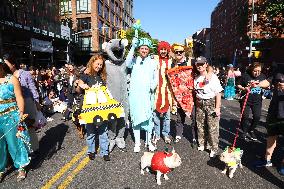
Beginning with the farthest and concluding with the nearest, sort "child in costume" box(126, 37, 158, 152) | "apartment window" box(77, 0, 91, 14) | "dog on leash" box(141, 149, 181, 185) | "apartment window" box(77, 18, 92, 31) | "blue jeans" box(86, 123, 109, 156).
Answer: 1. "apartment window" box(77, 18, 92, 31)
2. "apartment window" box(77, 0, 91, 14)
3. "child in costume" box(126, 37, 158, 152)
4. "blue jeans" box(86, 123, 109, 156)
5. "dog on leash" box(141, 149, 181, 185)

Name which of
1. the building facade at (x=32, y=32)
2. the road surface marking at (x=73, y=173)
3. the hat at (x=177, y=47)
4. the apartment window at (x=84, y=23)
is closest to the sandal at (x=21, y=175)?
the road surface marking at (x=73, y=173)

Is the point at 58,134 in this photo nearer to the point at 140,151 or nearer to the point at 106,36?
the point at 140,151

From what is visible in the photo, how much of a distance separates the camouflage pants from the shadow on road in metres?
2.97

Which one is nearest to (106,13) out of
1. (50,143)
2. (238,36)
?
(238,36)

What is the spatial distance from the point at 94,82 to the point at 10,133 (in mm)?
1610

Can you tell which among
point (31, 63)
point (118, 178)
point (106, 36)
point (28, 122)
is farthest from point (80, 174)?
point (106, 36)

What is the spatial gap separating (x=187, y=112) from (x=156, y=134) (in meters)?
0.90

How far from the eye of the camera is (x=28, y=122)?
5.28 meters

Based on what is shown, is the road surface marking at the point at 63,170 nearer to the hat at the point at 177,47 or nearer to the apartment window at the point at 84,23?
the hat at the point at 177,47

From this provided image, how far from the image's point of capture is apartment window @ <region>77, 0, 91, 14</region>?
1948 inches

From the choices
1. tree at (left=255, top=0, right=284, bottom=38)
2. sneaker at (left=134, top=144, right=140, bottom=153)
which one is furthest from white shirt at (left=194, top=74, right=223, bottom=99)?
tree at (left=255, top=0, right=284, bottom=38)

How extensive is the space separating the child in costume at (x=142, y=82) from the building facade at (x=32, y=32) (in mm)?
14761

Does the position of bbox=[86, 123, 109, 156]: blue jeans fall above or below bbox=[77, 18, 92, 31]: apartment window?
below

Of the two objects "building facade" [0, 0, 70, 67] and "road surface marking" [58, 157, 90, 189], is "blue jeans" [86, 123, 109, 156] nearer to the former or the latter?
"road surface marking" [58, 157, 90, 189]
